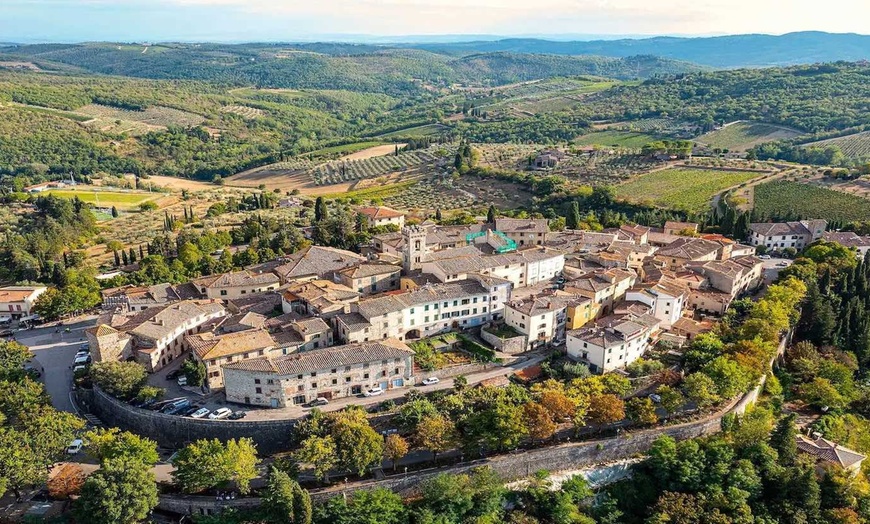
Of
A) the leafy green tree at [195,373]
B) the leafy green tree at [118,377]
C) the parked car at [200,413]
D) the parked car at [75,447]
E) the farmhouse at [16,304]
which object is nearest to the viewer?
the parked car at [200,413]

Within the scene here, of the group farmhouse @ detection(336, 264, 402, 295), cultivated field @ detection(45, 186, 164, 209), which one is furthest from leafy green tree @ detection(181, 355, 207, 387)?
cultivated field @ detection(45, 186, 164, 209)

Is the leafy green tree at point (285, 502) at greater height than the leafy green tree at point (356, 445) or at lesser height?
lesser

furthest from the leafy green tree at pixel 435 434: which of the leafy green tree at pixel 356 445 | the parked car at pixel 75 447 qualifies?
the parked car at pixel 75 447

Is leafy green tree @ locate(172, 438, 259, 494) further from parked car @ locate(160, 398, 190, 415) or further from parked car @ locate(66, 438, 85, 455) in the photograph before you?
parked car @ locate(66, 438, 85, 455)

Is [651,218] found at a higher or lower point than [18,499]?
higher

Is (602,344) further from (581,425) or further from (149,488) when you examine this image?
(149,488)

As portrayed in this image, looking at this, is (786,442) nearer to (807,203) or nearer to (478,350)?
(478,350)

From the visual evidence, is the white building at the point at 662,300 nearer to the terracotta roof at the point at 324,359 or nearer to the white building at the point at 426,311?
the white building at the point at 426,311

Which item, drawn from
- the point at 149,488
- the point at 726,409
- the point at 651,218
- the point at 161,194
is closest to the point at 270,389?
the point at 149,488
